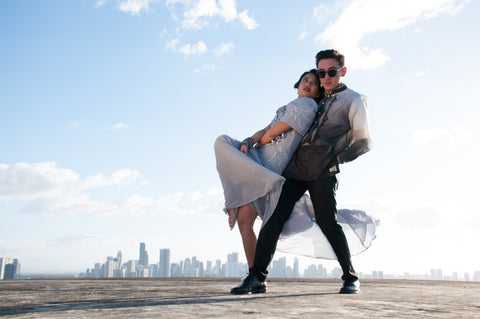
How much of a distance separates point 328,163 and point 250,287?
3.70ft

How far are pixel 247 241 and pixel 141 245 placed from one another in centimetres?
11454

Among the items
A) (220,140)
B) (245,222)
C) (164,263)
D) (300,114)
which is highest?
(300,114)

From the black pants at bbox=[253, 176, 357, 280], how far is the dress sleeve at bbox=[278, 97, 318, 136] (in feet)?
1.46

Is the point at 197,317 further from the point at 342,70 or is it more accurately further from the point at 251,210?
the point at 342,70

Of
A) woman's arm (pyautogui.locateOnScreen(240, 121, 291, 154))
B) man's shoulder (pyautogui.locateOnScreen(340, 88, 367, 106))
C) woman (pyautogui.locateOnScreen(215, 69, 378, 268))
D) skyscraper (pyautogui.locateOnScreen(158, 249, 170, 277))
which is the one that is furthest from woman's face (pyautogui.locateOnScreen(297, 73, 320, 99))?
skyscraper (pyautogui.locateOnScreen(158, 249, 170, 277))

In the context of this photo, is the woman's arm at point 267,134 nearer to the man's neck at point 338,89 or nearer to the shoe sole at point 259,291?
the man's neck at point 338,89

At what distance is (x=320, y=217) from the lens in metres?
3.32

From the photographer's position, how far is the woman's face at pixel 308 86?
358 centimetres

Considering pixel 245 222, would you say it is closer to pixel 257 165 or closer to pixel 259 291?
pixel 257 165

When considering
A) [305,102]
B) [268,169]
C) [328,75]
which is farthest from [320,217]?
[328,75]

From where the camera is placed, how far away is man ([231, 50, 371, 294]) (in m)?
3.27

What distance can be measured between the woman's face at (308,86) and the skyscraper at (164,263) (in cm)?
9970

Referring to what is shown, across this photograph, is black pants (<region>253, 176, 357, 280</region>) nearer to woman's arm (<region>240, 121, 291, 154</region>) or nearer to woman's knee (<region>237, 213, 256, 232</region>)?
woman's knee (<region>237, 213, 256, 232</region>)

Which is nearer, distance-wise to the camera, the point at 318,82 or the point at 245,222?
the point at 245,222
